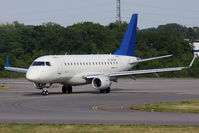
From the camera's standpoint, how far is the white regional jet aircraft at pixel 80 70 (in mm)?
47469

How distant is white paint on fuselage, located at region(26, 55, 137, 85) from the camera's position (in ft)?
154

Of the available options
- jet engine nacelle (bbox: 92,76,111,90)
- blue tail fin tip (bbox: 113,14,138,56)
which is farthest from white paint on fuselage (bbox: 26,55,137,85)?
blue tail fin tip (bbox: 113,14,138,56)

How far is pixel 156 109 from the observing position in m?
32.6

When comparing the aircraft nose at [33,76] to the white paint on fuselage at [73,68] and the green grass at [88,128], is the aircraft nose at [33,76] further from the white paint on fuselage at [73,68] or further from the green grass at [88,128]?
the green grass at [88,128]

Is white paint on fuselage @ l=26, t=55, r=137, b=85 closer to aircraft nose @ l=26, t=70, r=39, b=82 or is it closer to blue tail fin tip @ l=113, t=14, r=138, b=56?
aircraft nose @ l=26, t=70, r=39, b=82

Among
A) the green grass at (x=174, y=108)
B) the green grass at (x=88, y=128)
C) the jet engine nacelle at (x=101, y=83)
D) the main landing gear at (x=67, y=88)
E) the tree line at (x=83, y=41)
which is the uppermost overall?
the tree line at (x=83, y=41)

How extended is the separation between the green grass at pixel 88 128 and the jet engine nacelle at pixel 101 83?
82.7ft

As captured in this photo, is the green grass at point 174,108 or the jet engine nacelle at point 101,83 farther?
the jet engine nacelle at point 101,83

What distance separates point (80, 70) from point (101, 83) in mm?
2841

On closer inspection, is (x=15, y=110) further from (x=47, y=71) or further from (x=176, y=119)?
(x=47, y=71)

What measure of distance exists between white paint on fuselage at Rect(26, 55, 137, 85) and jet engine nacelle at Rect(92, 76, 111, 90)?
1.17 metres

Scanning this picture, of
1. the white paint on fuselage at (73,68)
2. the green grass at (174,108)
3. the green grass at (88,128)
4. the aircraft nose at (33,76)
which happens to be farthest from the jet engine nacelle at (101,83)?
the green grass at (88,128)

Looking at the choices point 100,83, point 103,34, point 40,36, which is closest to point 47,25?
point 40,36

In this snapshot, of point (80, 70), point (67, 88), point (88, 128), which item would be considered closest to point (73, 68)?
point (80, 70)
